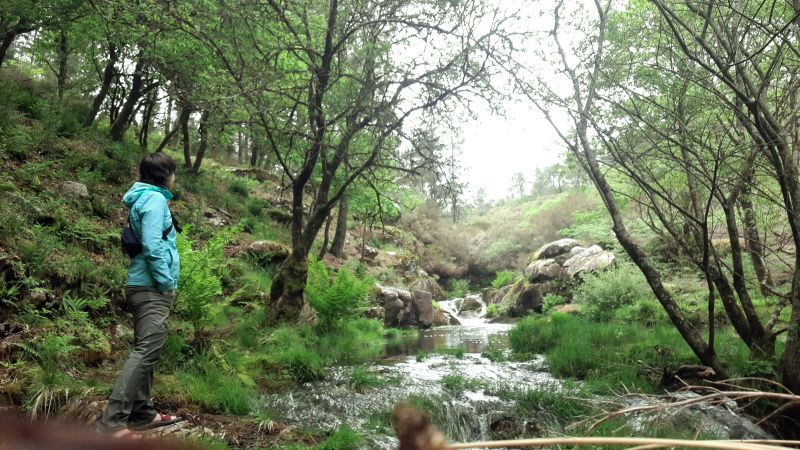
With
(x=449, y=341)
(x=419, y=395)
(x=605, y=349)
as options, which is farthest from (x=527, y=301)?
(x=419, y=395)

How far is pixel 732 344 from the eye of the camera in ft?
22.6

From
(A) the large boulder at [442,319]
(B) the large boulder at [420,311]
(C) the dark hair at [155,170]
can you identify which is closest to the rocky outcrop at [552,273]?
(A) the large boulder at [442,319]

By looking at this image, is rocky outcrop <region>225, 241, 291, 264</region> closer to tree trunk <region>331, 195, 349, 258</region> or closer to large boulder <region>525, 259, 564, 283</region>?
tree trunk <region>331, 195, 349, 258</region>

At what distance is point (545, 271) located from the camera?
16797 millimetres

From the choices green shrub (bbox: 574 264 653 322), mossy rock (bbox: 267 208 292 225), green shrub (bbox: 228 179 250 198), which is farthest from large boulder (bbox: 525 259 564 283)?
green shrub (bbox: 228 179 250 198)

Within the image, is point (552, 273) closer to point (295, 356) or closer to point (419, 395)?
point (419, 395)

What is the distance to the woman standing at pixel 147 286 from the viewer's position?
3.45 m

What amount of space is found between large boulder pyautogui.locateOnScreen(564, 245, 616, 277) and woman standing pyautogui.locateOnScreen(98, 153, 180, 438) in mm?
13230

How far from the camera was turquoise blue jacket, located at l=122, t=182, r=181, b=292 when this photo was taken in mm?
3467

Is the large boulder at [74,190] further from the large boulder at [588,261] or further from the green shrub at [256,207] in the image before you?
the large boulder at [588,261]

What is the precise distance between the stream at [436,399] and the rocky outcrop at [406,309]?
4.82 meters

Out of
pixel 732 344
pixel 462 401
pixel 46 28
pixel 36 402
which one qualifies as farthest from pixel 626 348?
pixel 46 28

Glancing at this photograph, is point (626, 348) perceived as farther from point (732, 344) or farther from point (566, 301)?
point (566, 301)

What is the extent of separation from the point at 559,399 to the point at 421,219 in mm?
Answer: 23955
